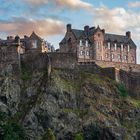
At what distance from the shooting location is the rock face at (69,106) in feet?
406

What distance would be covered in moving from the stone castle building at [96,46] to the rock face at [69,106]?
9.37 meters

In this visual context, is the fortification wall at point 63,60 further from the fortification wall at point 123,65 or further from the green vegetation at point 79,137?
the green vegetation at point 79,137

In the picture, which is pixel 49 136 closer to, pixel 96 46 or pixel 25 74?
pixel 25 74

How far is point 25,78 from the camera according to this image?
129 meters

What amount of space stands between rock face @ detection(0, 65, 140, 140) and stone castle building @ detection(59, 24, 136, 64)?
9.37 metres

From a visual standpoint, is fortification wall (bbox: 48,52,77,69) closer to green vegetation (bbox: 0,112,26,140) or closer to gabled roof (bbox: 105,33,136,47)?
green vegetation (bbox: 0,112,26,140)

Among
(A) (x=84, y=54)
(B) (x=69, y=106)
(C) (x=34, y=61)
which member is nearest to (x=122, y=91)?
(B) (x=69, y=106)

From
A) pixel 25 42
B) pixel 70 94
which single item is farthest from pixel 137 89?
pixel 25 42

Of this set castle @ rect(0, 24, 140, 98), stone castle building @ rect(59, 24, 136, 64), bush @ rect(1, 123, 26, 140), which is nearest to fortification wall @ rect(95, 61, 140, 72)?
castle @ rect(0, 24, 140, 98)

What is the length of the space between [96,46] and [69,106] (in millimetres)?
19930

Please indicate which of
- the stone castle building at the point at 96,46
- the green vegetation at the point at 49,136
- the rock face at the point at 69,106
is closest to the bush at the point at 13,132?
the rock face at the point at 69,106

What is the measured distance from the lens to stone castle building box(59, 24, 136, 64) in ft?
461

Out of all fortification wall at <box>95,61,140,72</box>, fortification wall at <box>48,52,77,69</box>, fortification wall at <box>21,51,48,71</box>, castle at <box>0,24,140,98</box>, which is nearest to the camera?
fortification wall at <box>21,51,48,71</box>

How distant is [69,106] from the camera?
127m
